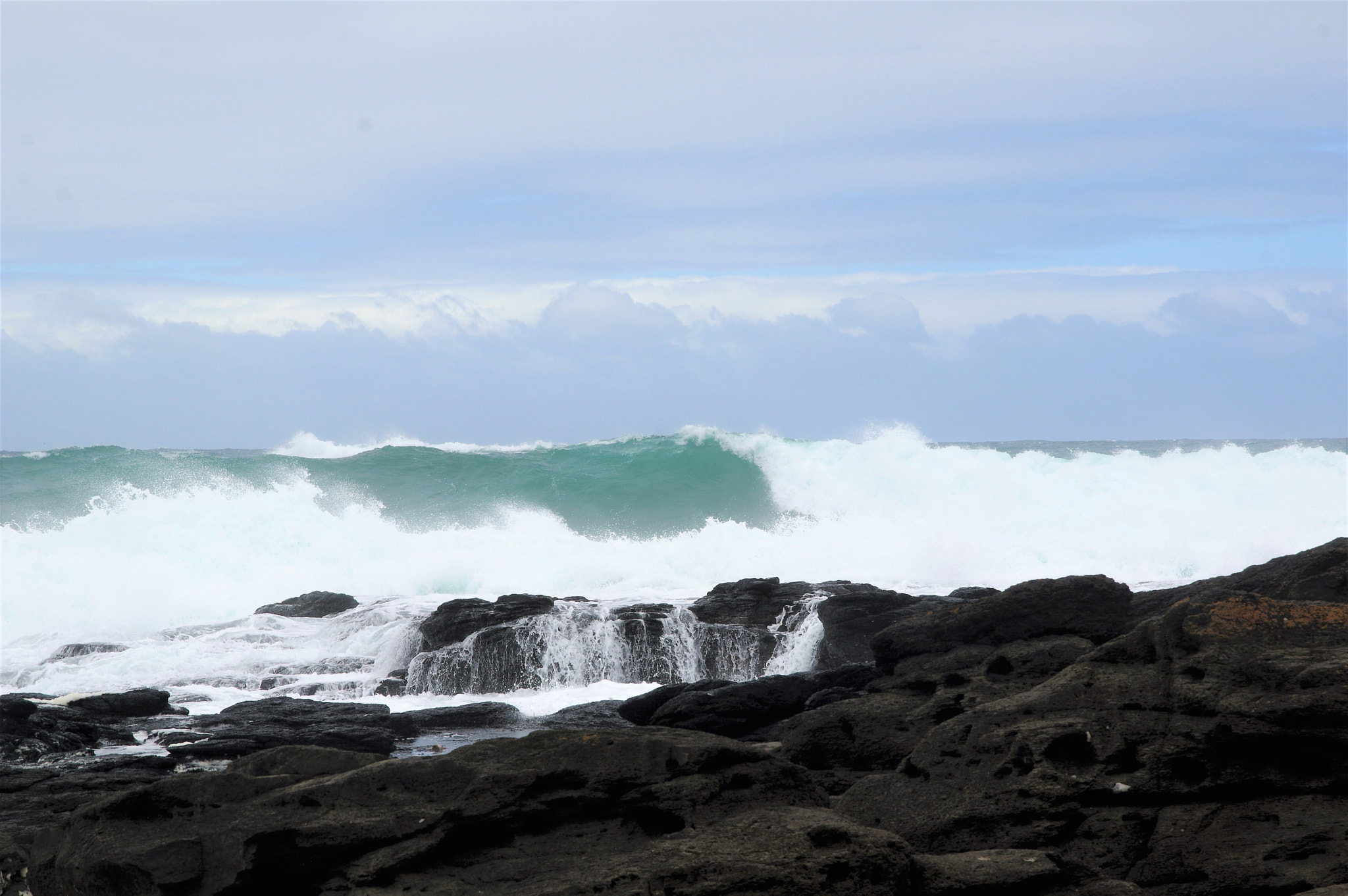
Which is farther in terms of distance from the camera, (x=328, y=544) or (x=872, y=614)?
(x=328, y=544)

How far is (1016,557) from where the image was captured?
69.5 ft

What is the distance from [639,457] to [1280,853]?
28362 mm

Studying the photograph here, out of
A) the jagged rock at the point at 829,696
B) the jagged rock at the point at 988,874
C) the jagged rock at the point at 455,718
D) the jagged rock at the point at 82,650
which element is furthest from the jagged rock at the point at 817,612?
the jagged rock at the point at 82,650

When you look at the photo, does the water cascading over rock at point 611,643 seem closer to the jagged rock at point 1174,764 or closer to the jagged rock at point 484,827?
the jagged rock at point 1174,764

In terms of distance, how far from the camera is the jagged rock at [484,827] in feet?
13.1

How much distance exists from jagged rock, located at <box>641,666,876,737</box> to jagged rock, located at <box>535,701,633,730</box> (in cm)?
120

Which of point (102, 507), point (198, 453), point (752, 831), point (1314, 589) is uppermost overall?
point (198, 453)

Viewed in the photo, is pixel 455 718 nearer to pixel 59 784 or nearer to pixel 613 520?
pixel 59 784

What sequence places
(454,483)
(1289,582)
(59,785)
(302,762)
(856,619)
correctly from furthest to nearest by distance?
(454,483)
(856,619)
(1289,582)
(59,785)
(302,762)

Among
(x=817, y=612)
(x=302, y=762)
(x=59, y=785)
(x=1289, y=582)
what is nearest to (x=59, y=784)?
(x=59, y=785)

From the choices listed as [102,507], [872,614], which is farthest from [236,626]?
[102,507]

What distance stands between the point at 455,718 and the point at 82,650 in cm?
709

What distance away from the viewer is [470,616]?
14.3 meters

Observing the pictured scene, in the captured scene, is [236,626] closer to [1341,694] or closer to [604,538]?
[604,538]
